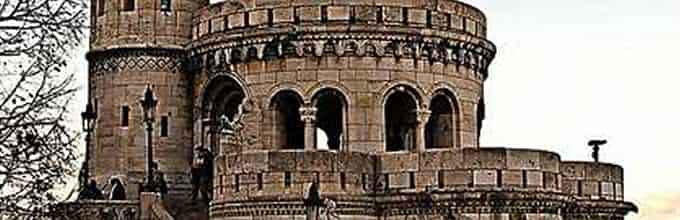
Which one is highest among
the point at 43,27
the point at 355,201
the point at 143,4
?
the point at 143,4

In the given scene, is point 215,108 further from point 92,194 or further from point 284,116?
point 92,194

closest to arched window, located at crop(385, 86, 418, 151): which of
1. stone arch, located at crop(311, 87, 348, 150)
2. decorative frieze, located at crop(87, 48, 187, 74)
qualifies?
stone arch, located at crop(311, 87, 348, 150)

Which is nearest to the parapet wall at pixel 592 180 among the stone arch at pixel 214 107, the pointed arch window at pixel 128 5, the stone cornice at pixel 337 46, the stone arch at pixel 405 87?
the stone arch at pixel 405 87

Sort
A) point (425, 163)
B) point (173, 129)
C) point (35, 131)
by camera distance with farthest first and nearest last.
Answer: point (173, 129)
point (425, 163)
point (35, 131)

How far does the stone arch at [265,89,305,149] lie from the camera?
4309 cm

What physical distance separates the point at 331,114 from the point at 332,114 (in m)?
0.04

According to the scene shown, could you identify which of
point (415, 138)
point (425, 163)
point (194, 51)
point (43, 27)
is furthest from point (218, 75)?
point (43, 27)

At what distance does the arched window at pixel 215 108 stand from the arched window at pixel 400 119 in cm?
463

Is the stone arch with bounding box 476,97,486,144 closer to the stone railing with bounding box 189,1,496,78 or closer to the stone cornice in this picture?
the stone cornice

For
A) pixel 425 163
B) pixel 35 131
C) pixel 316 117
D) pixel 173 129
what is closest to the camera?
pixel 35 131

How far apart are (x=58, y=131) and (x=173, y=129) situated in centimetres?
2585

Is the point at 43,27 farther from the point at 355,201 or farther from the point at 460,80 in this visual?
the point at 460,80

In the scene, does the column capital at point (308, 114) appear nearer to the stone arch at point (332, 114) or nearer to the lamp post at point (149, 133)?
the stone arch at point (332, 114)

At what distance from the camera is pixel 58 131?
67.5 feet
